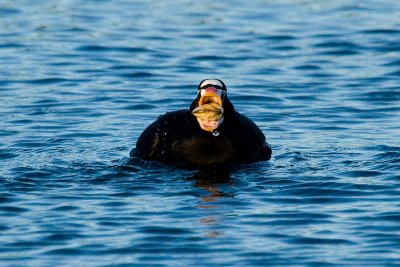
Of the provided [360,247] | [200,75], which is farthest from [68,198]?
[200,75]

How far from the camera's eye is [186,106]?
17969 mm

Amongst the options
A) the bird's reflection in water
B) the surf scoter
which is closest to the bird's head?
the surf scoter

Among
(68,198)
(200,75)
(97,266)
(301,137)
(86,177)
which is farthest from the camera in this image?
(200,75)

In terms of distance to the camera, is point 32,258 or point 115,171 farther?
point 115,171

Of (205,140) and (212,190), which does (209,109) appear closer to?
(205,140)

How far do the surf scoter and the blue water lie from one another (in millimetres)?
190

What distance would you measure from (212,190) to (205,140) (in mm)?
859

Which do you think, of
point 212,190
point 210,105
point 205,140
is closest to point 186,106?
point 205,140

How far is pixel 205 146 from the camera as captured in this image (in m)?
13.8

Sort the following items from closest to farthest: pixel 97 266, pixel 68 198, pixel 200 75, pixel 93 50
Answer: pixel 97 266 < pixel 68 198 < pixel 200 75 < pixel 93 50

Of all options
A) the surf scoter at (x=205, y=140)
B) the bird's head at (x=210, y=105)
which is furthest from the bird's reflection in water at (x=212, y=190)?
the bird's head at (x=210, y=105)

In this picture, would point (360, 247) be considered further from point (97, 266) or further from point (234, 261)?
point (97, 266)

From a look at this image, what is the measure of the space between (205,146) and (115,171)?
3.17 feet

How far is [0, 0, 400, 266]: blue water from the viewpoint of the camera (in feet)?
36.9
